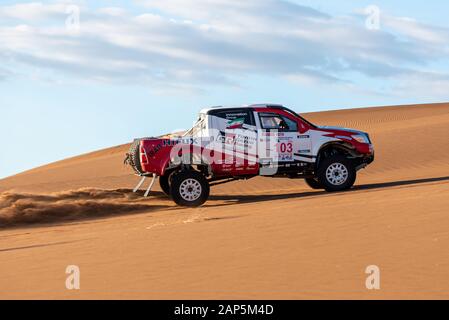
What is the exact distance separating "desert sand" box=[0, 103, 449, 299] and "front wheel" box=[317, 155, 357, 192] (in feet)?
1.68

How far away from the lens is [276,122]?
1622 centimetres

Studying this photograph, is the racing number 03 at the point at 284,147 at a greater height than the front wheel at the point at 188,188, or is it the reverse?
the racing number 03 at the point at 284,147

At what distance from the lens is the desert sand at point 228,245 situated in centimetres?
802

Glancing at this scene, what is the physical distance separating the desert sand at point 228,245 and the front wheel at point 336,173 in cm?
51

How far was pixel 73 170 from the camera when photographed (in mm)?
33062

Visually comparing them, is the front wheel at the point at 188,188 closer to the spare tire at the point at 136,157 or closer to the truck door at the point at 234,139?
the truck door at the point at 234,139

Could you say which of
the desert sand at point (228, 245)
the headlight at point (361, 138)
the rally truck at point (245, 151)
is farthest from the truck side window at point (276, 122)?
the desert sand at point (228, 245)

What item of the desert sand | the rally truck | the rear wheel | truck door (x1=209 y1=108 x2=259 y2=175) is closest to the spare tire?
the rally truck

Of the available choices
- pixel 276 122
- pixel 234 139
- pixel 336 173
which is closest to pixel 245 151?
pixel 234 139

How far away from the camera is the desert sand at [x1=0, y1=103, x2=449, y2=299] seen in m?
8.02

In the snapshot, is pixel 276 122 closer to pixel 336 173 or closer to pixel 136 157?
pixel 336 173
